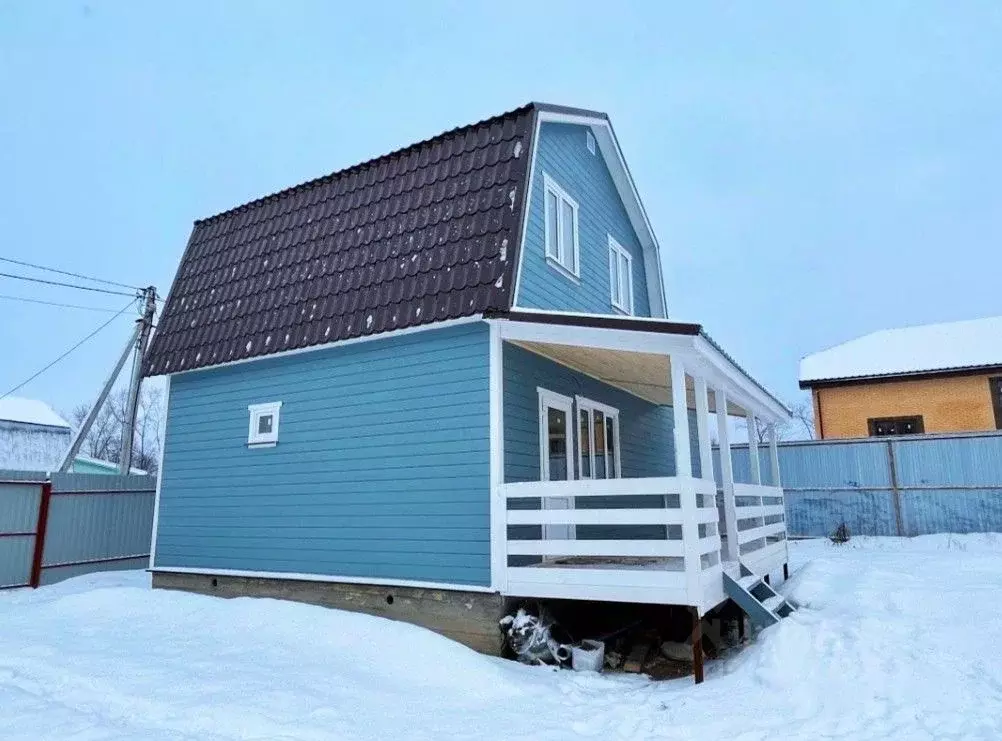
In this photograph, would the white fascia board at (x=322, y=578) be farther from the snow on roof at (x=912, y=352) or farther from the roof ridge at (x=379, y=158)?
the snow on roof at (x=912, y=352)

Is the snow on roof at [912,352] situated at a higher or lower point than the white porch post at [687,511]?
higher

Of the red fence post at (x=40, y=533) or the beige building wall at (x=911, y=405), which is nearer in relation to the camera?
the red fence post at (x=40, y=533)

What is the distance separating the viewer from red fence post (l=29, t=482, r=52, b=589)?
1177 cm

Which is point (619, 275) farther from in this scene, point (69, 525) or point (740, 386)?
point (69, 525)

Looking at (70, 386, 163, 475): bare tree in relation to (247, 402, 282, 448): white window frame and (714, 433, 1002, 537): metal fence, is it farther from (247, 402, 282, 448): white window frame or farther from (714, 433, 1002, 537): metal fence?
(714, 433, 1002, 537): metal fence

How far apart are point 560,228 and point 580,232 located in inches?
35.8

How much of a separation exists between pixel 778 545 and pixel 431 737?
24.0 ft

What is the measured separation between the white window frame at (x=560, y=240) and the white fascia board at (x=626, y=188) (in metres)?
0.66

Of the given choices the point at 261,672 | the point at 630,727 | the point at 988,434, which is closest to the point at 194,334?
the point at 261,672

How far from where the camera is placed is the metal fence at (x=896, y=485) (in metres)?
14.2

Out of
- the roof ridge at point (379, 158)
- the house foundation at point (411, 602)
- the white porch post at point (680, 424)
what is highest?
the roof ridge at point (379, 158)

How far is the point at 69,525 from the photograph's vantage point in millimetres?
12484

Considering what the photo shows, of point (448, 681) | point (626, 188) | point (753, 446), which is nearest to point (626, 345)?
point (448, 681)

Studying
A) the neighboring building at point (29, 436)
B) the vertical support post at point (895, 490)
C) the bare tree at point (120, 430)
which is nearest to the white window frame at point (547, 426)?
the vertical support post at point (895, 490)
